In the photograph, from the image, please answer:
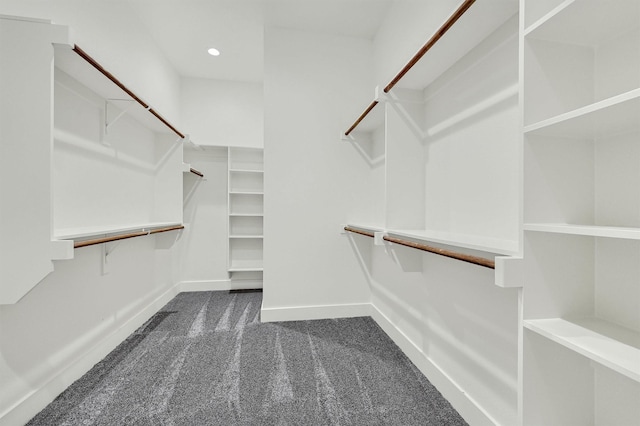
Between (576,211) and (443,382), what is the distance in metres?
1.13

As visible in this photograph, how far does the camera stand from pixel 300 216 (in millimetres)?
2557

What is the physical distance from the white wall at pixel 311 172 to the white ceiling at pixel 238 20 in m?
0.14

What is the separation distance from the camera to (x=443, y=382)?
1.47 metres

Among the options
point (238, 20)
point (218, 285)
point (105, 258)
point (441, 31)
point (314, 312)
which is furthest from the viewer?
point (218, 285)

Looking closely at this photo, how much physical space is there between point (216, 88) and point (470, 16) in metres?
3.25

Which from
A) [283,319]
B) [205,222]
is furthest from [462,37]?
[205,222]

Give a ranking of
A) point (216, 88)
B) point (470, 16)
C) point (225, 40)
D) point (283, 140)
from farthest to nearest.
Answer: point (216, 88) → point (225, 40) → point (283, 140) → point (470, 16)

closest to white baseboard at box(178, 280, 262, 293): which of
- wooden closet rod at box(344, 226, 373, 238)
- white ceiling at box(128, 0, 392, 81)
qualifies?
wooden closet rod at box(344, 226, 373, 238)

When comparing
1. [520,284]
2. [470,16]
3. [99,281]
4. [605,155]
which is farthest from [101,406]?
[470,16]

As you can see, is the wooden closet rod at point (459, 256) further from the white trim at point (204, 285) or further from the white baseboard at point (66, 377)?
the white trim at point (204, 285)

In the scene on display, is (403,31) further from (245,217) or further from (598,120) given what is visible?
(245,217)

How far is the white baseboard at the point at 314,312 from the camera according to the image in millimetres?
2476

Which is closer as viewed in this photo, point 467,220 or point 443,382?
point 467,220

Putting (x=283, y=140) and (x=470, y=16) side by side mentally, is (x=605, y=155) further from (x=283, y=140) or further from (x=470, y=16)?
(x=283, y=140)
